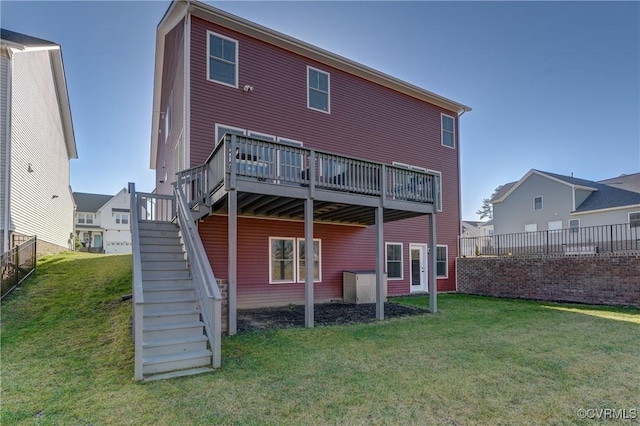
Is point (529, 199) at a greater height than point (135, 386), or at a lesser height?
greater

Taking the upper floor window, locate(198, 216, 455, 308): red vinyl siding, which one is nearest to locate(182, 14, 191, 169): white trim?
locate(198, 216, 455, 308): red vinyl siding

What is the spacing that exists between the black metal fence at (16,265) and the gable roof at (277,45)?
762 cm

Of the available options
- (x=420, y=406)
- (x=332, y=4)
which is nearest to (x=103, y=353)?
(x=420, y=406)

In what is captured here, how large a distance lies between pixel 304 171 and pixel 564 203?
21013 millimetres

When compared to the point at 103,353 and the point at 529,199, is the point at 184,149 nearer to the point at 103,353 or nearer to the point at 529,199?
the point at 103,353

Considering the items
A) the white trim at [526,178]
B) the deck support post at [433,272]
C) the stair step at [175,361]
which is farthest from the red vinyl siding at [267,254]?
the white trim at [526,178]

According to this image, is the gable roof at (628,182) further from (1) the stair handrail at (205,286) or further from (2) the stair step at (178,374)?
(2) the stair step at (178,374)

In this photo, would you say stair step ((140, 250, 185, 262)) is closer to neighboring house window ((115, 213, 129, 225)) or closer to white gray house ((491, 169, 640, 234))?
white gray house ((491, 169, 640, 234))

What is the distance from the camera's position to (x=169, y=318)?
5.05 m

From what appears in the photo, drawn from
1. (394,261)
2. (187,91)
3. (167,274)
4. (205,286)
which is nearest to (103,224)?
(187,91)

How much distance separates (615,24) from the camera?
12414mm

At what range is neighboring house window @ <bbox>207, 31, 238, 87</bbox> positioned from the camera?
30.4 feet

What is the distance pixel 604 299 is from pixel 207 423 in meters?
12.3

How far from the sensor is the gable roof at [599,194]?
736 inches
